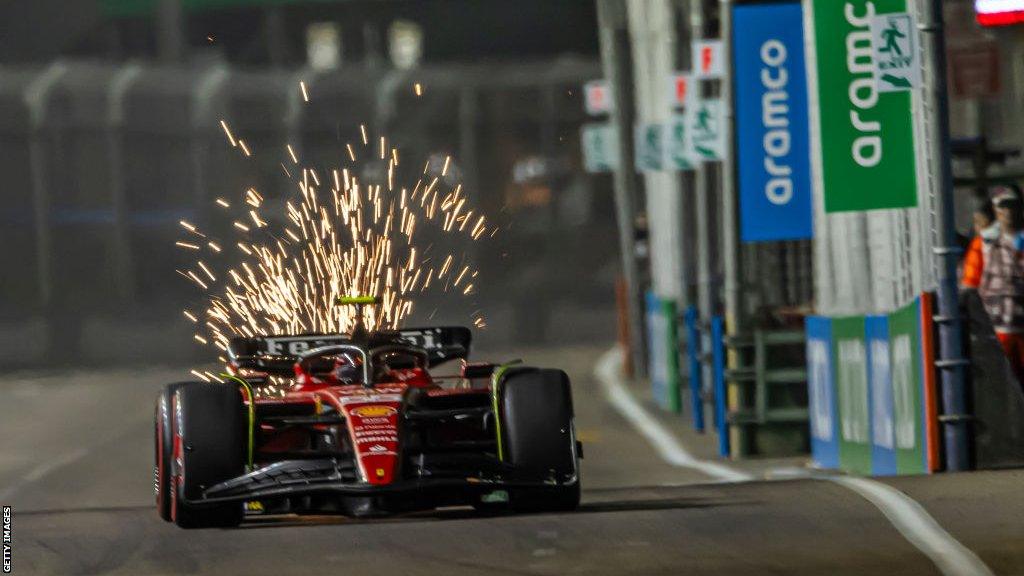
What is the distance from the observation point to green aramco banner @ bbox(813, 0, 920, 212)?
17594mm

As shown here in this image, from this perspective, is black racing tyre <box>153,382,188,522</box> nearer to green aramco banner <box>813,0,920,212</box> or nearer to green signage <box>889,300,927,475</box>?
green signage <box>889,300,927,475</box>

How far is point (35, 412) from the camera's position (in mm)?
31969

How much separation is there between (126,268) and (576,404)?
1192 inches

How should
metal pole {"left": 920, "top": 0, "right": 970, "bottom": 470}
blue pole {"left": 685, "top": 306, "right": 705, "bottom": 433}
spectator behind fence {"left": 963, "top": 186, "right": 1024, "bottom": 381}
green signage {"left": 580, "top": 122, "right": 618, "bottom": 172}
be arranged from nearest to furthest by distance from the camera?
metal pole {"left": 920, "top": 0, "right": 970, "bottom": 470} → spectator behind fence {"left": 963, "top": 186, "right": 1024, "bottom": 381} → blue pole {"left": 685, "top": 306, "right": 705, "bottom": 433} → green signage {"left": 580, "top": 122, "right": 618, "bottom": 172}

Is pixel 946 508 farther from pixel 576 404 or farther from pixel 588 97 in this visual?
pixel 588 97

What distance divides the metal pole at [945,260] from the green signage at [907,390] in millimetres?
291

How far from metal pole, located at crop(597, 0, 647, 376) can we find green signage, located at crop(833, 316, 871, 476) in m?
15.7

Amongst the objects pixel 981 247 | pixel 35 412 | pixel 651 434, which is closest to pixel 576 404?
pixel 651 434

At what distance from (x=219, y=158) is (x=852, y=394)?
4553 cm

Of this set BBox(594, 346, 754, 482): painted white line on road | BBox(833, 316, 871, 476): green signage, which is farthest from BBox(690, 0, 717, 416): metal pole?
BBox(833, 316, 871, 476): green signage

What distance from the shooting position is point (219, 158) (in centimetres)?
6228

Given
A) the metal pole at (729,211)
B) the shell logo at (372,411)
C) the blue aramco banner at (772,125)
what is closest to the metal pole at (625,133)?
the metal pole at (729,211)

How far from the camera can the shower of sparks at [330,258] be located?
19.8 meters

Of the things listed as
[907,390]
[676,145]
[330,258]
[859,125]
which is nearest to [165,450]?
[907,390]
